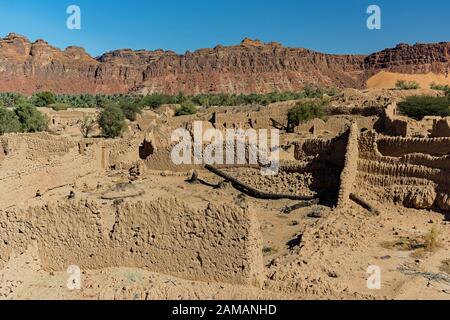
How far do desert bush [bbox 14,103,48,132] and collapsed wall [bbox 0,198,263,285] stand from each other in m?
27.3

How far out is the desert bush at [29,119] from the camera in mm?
32844

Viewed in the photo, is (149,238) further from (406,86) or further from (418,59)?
(418,59)

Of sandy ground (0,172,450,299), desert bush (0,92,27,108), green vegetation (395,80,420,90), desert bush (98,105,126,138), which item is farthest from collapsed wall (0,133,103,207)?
green vegetation (395,80,420,90)

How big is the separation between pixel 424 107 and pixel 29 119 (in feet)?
103

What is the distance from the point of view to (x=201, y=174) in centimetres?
1844

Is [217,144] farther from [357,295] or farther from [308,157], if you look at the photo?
[357,295]

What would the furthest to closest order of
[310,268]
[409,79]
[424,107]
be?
[409,79] → [424,107] → [310,268]

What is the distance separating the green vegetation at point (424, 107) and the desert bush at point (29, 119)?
29.8m

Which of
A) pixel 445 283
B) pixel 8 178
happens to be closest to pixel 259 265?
pixel 445 283

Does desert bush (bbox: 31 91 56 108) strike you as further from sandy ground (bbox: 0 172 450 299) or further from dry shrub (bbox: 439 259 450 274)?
dry shrub (bbox: 439 259 450 274)

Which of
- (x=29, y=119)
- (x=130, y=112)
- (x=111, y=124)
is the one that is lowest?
(x=111, y=124)

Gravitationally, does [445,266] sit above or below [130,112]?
below

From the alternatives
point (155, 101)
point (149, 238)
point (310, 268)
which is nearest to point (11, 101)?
point (155, 101)

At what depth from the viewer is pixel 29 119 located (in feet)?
109
